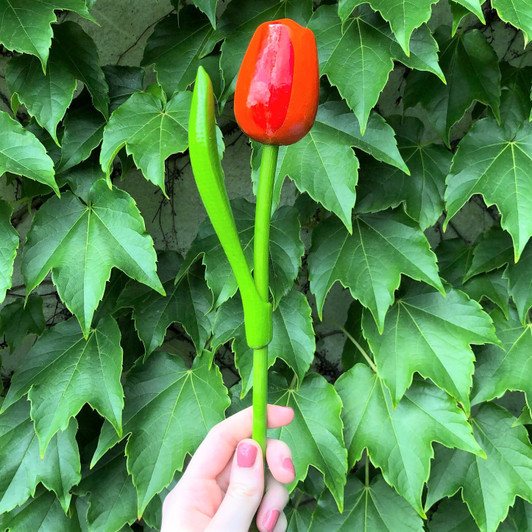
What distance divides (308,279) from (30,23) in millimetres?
456

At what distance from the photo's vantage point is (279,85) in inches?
13.2

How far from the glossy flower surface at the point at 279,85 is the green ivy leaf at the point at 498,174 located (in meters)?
0.45

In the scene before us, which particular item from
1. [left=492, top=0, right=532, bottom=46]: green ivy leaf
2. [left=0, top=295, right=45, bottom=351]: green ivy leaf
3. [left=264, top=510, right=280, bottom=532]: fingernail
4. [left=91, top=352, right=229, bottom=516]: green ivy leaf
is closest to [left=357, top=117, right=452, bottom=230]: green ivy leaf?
[left=492, top=0, right=532, bottom=46]: green ivy leaf

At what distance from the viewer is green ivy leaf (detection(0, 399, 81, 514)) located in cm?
83

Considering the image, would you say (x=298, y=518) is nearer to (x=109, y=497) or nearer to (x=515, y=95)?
(x=109, y=497)

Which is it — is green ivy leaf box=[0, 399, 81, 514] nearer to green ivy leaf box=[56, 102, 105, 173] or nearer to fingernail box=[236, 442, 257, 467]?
green ivy leaf box=[56, 102, 105, 173]

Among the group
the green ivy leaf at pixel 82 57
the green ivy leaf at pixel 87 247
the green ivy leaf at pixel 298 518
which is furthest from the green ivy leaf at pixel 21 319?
the green ivy leaf at pixel 298 518

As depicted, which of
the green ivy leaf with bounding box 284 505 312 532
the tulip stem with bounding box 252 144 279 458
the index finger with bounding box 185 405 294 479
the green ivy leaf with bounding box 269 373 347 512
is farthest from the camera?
the green ivy leaf with bounding box 284 505 312 532

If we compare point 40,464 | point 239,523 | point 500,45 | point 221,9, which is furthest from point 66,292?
point 500,45

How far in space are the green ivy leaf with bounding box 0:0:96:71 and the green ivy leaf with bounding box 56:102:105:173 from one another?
0.14m

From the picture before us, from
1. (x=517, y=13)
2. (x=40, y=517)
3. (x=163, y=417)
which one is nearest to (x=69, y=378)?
(x=163, y=417)

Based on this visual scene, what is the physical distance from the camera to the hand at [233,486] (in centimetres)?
44

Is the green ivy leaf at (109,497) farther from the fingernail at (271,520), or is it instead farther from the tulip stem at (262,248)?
the tulip stem at (262,248)

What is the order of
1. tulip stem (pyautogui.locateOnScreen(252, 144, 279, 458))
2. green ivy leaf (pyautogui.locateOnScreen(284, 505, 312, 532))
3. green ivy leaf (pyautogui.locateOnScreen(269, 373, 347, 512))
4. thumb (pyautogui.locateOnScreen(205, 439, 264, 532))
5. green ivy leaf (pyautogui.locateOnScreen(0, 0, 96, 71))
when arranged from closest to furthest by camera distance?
1. tulip stem (pyautogui.locateOnScreen(252, 144, 279, 458))
2. thumb (pyautogui.locateOnScreen(205, 439, 264, 532))
3. green ivy leaf (pyautogui.locateOnScreen(0, 0, 96, 71))
4. green ivy leaf (pyautogui.locateOnScreen(269, 373, 347, 512))
5. green ivy leaf (pyautogui.locateOnScreen(284, 505, 312, 532))
